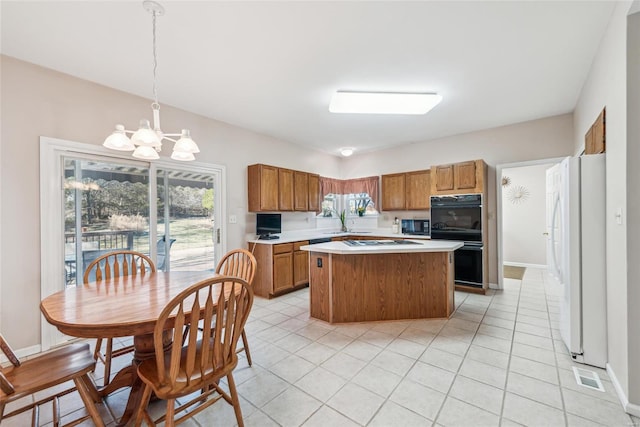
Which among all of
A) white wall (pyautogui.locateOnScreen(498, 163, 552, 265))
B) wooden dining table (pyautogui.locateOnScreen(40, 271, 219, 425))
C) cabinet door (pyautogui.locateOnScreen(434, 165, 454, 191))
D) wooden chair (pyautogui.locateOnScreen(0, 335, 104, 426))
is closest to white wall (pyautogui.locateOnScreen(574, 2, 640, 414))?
cabinet door (pyautogui.locateOnScreen(434, 165, 454, 191))

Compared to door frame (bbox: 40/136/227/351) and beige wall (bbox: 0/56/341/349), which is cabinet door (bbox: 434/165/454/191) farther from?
door frame (bbox: 40/136/227/351)

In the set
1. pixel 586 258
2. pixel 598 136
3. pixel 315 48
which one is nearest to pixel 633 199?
pixel 586 258

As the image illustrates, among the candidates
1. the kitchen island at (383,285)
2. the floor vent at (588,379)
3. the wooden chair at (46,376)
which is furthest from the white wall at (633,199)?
the wooden chair at (46,376)

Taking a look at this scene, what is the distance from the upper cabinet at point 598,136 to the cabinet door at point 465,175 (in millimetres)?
1506

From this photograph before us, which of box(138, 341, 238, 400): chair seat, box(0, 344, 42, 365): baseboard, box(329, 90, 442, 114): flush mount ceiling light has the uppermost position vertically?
box(329, 90, 442, 114): flush mount ceiling light

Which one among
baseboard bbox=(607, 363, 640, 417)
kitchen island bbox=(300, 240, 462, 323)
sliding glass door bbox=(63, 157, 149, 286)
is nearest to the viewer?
baseboard bbox=(607, 363, 640, 417)

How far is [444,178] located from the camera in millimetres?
4504

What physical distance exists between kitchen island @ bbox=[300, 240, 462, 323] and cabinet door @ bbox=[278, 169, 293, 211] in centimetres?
174

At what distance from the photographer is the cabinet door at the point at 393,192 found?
5.34 metres

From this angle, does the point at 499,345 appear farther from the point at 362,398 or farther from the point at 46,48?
the point at 46,48

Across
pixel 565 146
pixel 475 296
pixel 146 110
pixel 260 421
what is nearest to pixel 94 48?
pixel 146 110

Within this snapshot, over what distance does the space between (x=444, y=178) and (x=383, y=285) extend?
7.89 feet

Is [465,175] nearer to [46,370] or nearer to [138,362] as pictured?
[138,362]

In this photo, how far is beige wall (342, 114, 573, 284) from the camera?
13.1ft
